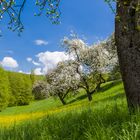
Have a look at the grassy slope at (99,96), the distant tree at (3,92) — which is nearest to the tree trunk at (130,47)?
the grassy slope at (99,96)

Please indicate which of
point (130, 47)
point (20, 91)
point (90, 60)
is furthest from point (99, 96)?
point (20, 91)

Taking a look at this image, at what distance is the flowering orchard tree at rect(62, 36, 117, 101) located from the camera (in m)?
54.3

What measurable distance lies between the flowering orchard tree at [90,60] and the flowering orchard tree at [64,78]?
1.49 meters

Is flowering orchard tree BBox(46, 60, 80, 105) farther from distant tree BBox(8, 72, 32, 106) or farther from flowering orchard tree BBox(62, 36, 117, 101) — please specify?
distant tree BBox(8, 72, 32, 106)

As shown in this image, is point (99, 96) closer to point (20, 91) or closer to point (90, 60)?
point (90, 60)

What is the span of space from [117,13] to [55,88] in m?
56.2

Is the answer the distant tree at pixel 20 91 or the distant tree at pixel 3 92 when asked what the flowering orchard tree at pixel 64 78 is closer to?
the distant tree at pixel 3 92

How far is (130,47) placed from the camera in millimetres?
9289

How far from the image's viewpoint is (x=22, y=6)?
10688 millimetres

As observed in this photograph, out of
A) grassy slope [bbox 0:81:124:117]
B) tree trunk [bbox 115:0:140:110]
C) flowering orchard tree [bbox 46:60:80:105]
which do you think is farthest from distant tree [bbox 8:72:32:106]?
tree trunk [bbox 115:0:140:110]

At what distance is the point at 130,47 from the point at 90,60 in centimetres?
4753

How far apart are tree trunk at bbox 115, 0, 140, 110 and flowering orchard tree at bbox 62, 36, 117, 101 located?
43.5m

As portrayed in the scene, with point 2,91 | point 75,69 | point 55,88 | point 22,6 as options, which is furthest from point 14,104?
point 22,6

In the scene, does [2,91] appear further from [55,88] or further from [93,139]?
[93,139]
